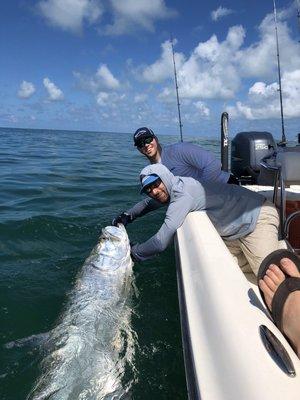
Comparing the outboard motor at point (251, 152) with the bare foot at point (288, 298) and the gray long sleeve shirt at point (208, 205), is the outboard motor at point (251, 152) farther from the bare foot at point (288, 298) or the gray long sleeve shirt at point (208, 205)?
the bare foot at point (288, 298)

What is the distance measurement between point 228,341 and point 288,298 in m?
0.39

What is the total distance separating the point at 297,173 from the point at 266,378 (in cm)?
311

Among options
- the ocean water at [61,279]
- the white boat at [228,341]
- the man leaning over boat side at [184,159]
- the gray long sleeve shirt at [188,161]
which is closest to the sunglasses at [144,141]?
the man leaning over boat side at [184,159]

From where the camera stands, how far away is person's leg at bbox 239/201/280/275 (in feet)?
12.1

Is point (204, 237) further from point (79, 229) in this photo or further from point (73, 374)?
point (79, 229)

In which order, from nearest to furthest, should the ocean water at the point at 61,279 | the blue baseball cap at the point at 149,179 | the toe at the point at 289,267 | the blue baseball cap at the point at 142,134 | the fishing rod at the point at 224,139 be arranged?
the toe at the point at 289,267
the ocean water at the point at 61,279
the blue baseball cap at the point at 149,179
the blue baseball cap at the point at 142,134
the fishing rod at the point at 224,139

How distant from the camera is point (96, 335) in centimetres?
332

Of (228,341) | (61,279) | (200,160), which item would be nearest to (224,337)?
(228,341)

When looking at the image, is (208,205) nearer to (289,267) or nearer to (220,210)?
(220,210)

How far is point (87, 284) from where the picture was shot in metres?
3.90

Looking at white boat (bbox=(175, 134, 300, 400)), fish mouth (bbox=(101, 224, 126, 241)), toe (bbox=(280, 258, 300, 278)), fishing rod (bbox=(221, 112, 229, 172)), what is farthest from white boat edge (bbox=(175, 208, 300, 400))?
fishing rod (bbox=(221, 112, 229, 172))

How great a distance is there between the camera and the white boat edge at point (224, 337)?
154cm

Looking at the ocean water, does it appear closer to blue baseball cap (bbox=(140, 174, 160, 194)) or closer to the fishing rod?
blue baseball cap (bbox=(140, 174, 160, 194))

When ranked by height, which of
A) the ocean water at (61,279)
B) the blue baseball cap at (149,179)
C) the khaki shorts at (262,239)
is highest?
the blue baseball cap at (149,179)
